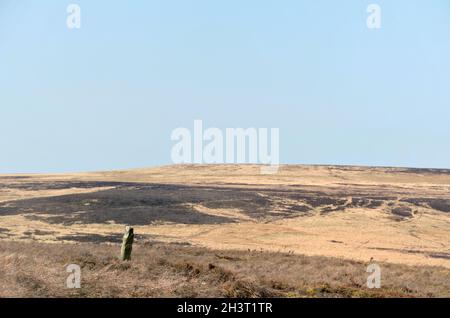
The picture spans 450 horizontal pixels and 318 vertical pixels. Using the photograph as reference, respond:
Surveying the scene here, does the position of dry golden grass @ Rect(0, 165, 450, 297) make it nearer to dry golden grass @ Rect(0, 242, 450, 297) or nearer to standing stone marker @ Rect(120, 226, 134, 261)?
dry golden grass @ Rect(0, 242, 450, 297)

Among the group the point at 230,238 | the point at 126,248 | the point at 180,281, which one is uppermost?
the point at 180,281

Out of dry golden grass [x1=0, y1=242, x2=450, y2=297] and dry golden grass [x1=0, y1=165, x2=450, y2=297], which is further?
dry golden grass [x1=0, y1=165, x2=450, y2=297]

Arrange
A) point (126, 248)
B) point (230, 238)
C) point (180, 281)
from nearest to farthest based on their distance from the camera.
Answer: point (180, 281), point (126, 248), point (230, 238)

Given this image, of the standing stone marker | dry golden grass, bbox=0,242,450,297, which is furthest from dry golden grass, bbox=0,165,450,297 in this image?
the standing stone marker

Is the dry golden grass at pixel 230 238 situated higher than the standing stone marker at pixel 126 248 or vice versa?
the standing stone marker at pixel 126 248

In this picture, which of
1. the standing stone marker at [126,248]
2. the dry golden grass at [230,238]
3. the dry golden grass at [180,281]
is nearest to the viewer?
the dry golden grass at [180,281]

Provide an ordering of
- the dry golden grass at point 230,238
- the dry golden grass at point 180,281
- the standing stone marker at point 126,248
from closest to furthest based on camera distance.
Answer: the dry golden grass at point 180,281 → the dry golden grass at point 230,238 → the standing stone marker at point 126,248

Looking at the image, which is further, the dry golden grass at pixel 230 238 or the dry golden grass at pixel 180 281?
the dry golden grass at pixel 230 238

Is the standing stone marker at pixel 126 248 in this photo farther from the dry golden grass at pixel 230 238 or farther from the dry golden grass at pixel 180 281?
the dry golden grass at pixel 180 281

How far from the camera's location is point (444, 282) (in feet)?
74.3

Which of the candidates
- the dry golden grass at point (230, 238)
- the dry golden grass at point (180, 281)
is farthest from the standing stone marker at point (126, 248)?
the dry golden grass at point (180, 281)

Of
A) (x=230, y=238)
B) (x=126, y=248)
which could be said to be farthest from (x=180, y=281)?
(x=230, y=238)

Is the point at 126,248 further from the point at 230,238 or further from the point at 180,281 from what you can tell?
the point at 230,238

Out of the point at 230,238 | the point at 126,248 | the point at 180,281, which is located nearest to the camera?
the point at 180,281
